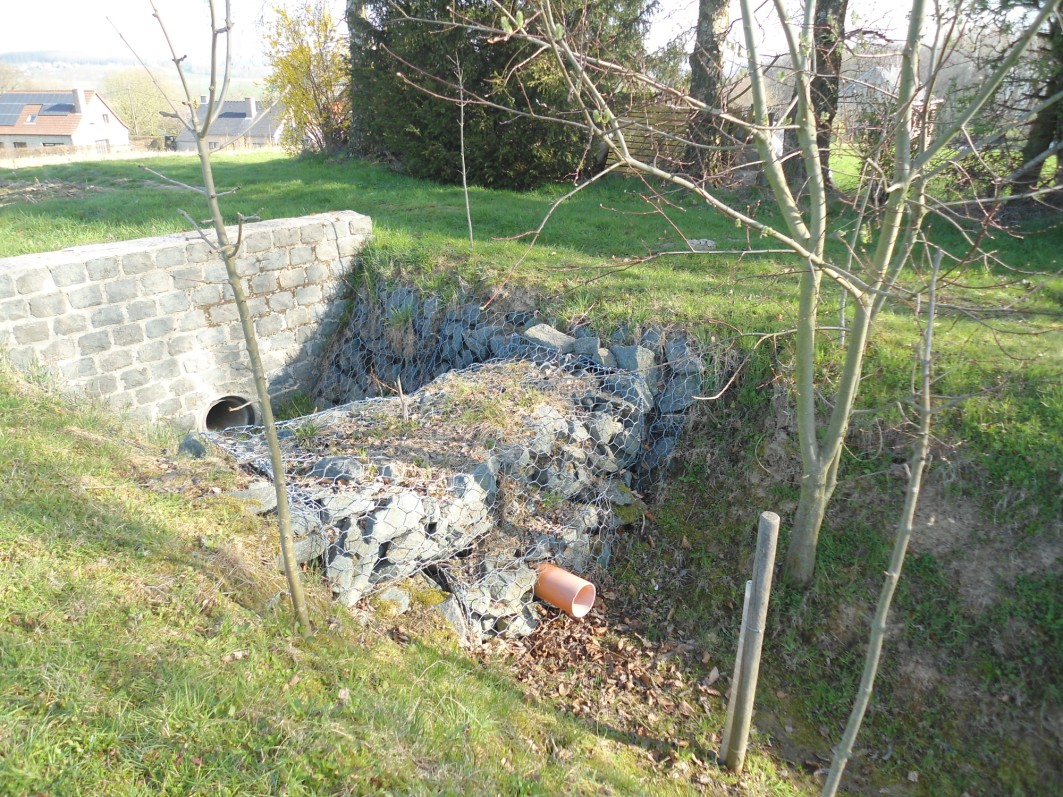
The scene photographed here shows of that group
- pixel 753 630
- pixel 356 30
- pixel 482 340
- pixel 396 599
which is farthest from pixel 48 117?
pixel 753 630

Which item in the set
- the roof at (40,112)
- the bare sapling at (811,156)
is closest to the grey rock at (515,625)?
the bare sapling at (811,156)

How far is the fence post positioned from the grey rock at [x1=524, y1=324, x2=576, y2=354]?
2.96 m

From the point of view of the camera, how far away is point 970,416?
15.8ft

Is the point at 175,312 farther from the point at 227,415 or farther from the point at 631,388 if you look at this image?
the point at 631,388

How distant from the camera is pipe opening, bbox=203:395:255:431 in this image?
25.2 feet

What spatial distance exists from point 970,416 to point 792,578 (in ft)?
5.40

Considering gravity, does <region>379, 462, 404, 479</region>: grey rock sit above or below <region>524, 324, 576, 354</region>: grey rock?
below

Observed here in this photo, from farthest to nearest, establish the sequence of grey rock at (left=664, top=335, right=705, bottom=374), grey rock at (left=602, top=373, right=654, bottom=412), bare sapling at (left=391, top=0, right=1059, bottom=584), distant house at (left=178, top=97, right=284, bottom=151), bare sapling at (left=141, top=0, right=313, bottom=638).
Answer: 1. distant house at (left=178, top=97, right=284, bottom=151)
2. grey rock at (left=664, top=335, right=705, bottom=374)
3. grey rock at (left=602, top=373, right=654, bottom=412)
4. bare sapling at (left=391, top=0, right=1059, bottom=584)
5. bare sapling at (left=141, top=0, right=313, bottom=638)

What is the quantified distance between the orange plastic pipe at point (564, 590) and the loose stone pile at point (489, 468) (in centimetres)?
9

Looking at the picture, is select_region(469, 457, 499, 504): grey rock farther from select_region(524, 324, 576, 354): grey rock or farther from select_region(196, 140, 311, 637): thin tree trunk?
select_region(524, 324, 576, 354): grey rock

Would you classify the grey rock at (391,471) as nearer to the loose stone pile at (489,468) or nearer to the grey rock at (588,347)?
the loose stone pile at (489,468)

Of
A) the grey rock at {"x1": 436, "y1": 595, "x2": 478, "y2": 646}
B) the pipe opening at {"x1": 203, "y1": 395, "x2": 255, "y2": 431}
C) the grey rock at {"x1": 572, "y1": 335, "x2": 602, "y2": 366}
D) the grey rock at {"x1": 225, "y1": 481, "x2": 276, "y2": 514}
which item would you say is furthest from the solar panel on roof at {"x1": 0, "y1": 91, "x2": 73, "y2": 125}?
the grey rock at {"x1": 436, "y1": 595, "x2": 478, "y2": 646}

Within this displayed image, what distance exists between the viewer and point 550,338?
6.15m

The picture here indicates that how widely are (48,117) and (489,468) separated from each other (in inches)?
2515
